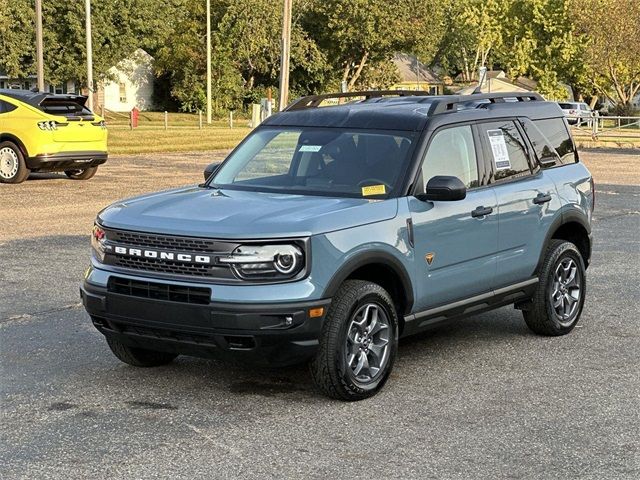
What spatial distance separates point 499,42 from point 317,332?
274ft

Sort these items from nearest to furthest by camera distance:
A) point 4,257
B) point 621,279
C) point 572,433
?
point 572,433 < point 621,279 < point 4,257

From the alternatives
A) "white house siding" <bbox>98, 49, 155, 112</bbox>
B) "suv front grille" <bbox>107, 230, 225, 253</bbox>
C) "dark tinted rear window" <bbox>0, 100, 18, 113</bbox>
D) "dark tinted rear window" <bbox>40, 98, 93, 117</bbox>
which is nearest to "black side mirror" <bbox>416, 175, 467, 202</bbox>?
"suv front grille" <bbox>107, 230, 225, 253</bbox>

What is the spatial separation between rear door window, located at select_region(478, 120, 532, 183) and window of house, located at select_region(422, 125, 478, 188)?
0.59 ft

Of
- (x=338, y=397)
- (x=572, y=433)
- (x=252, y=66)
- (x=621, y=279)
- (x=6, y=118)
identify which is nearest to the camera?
(x=572, y=433)

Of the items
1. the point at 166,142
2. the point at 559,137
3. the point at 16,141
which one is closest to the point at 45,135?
the point at 16,141

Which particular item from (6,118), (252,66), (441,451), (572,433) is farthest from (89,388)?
(252,66)

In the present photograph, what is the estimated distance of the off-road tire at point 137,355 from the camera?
712cm

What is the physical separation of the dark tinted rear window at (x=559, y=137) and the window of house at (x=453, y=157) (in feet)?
3.68

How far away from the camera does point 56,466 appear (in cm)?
536

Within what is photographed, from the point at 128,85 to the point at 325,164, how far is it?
256 feet

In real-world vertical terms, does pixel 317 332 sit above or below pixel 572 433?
above

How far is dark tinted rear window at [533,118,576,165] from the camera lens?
8.62 metres

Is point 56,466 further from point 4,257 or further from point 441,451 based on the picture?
point 4,257

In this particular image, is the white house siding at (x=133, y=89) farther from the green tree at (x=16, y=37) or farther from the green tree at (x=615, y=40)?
the green tree at (x=615, y=40)
